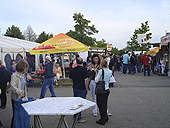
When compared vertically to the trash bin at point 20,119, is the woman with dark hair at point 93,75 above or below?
above

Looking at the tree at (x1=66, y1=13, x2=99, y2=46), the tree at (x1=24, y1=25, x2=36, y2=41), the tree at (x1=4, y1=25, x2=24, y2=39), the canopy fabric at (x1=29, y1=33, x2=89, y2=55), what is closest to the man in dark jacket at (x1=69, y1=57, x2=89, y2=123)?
the canopy fabric at (x1=29, y1=33, x2=89, y2=55)

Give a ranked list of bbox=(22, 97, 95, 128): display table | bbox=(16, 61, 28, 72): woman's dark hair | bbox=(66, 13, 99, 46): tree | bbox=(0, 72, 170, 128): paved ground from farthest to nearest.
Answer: bbox=(66, 13, 99, 46): tree → bbox=(0, 72, 170, 128): paved ground → bbox=(16, 61, 28, 72): woman's dark hair → bbox=(22, 97, 95, 128): display table

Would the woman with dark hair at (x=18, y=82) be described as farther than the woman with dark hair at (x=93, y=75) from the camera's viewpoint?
No

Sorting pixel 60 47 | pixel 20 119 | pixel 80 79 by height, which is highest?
pixel 60 47

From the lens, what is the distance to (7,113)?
17.4 feet

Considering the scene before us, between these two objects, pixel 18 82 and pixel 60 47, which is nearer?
pixel 18 82

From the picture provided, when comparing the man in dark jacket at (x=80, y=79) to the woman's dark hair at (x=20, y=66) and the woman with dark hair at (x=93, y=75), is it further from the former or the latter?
the woman's dark hair at (x=20, y=66)

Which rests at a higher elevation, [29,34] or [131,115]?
[29,34]

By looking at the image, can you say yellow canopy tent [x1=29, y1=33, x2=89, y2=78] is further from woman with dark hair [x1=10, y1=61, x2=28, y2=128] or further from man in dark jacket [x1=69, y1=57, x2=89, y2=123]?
woman with dark hair [x1=10, y1=61, x2=28, y2=128]

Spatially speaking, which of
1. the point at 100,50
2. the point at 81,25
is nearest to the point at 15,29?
the point at 81,25

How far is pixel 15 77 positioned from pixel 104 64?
227 cm

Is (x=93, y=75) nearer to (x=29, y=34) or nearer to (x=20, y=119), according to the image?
(x=20, y=119)

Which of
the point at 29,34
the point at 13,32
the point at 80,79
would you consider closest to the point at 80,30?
the point at 13,32

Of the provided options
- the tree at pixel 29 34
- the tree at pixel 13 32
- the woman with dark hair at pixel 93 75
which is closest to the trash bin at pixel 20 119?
the woman with dark hair at pixel 93 75
